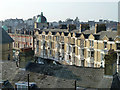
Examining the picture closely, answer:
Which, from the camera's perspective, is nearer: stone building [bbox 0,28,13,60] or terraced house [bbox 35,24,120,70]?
terraced house [bbox 35,24,120,70]

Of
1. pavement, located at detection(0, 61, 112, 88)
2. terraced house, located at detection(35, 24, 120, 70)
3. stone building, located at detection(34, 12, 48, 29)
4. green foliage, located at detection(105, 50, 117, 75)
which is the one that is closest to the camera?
pavement, located at detection(0, 61, 112, 88)

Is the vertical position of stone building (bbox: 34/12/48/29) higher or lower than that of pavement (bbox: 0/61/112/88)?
higher

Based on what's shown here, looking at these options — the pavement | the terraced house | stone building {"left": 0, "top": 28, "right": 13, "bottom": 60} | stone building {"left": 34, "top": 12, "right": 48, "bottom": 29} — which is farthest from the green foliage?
stone building {"left": 34, "top": 12, "right": 48, "bottom": 29}

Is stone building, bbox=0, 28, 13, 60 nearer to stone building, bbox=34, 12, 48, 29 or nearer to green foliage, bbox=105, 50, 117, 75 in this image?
green foliage, bbox=105, 50, 117, 75

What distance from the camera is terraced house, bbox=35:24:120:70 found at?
127 ft

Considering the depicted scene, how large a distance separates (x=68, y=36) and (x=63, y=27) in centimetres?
Answer: 1376

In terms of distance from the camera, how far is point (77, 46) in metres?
47.3

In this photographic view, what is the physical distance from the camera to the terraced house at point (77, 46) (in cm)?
3864

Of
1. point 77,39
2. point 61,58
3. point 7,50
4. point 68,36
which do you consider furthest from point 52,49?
point 7,50

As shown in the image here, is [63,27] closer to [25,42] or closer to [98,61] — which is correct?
[25,42]

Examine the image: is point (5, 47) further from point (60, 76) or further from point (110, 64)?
point (110, 64)

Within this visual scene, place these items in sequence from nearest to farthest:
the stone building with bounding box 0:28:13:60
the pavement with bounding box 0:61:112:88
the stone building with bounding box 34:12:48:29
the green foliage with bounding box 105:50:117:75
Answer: the pavement with bounding box 0:61:112:88 < the green foliage with bounding box 105:50:117:75 < the stone building with bounding box 0:28:13:60 < the stone building with bounding box 34:12:48:29

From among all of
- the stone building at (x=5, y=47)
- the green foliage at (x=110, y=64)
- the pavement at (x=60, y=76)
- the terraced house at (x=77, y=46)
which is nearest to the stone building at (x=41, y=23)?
the terraced house at (x=77, y=46)

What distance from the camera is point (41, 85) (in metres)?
14.6
